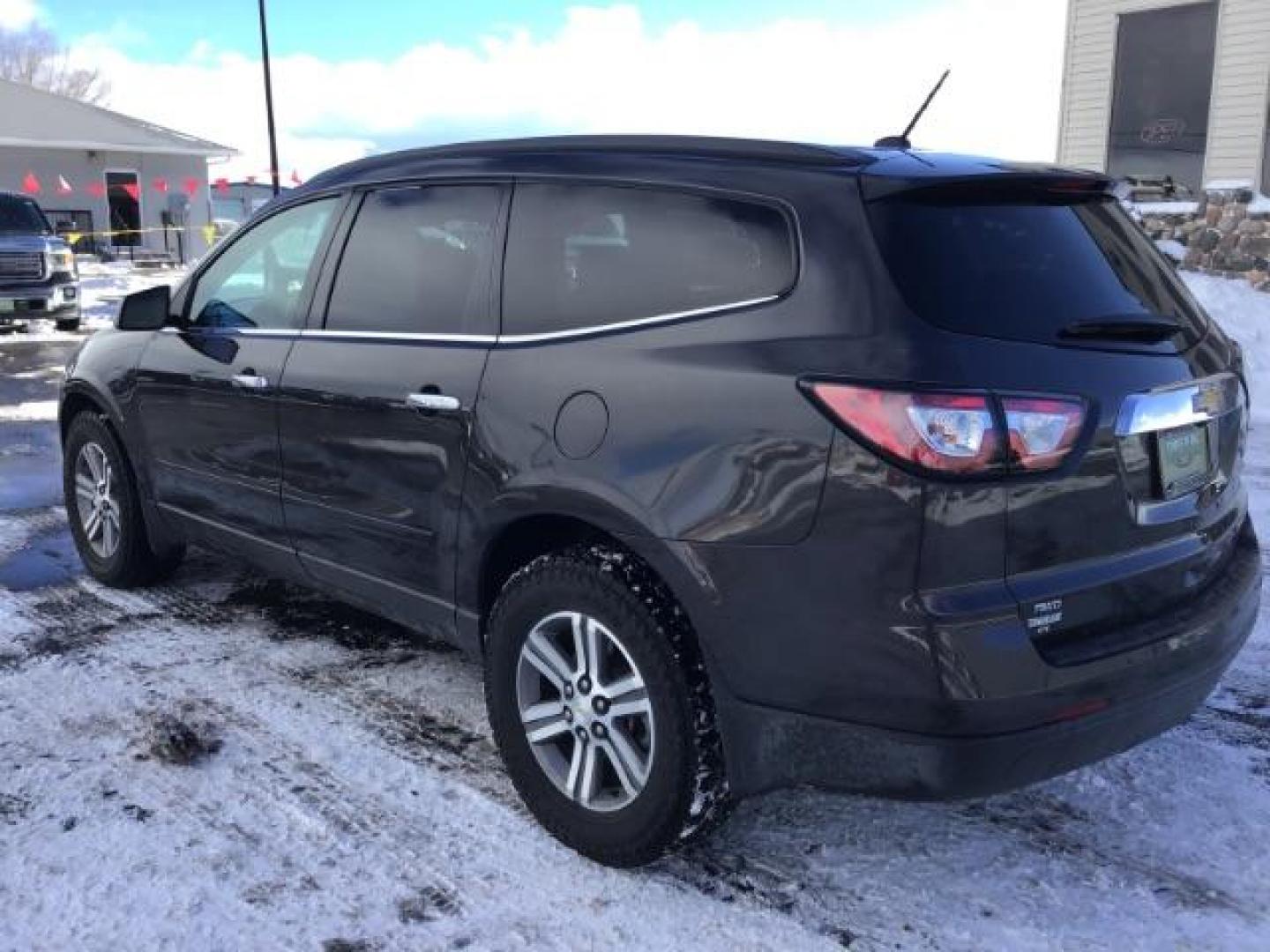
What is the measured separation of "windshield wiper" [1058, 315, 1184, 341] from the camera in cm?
254

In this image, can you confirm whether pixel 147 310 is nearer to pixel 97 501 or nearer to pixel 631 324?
pixel 97 501

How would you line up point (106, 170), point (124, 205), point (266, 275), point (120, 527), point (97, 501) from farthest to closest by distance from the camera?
point (124, 205)
point (106, 170)
point (97, 501)
point (120, 527)
point (266, 275)

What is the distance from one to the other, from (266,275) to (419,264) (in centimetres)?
98

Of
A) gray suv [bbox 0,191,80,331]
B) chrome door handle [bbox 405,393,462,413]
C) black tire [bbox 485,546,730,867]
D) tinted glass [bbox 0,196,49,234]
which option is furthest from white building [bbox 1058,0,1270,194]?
tinted glass [bbox 0,196,49,234]

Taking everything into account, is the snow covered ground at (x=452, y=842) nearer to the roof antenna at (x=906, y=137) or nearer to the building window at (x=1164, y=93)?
the roof antenna at (x=906, y=137)

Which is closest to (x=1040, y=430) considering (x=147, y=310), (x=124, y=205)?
(x=147, y=310)

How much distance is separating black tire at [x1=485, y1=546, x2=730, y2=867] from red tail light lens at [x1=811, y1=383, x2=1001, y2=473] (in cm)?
70

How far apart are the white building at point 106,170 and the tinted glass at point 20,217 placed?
13.2 m

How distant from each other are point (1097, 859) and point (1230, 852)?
35cm

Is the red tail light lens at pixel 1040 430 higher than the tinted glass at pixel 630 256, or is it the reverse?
the tinted glass at pixel 630 256

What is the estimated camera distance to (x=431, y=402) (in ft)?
10.6

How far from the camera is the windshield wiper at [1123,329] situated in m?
2.54

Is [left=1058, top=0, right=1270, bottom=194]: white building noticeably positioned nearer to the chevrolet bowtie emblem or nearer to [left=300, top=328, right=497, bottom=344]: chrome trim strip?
the chevrolet bowtie emblem

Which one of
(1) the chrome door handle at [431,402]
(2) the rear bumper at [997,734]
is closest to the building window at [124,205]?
(1) the chrome door handle at [431,402]
